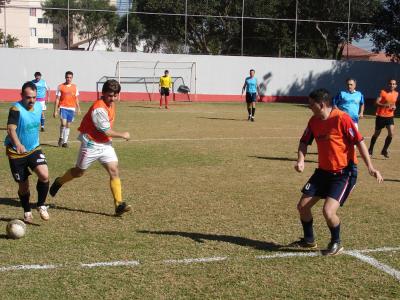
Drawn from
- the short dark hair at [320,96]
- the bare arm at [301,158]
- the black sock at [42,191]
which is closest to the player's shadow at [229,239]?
the bare arm at [301,158]

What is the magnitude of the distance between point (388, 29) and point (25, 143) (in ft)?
124

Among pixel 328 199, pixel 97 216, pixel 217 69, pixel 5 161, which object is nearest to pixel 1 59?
pixel 217 69

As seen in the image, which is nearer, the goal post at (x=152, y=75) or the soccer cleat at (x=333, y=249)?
the soccer cleat at (x=333, y=249)

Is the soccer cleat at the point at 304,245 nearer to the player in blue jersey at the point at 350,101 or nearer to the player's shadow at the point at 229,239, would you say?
the player's shadow at the point at 229,239

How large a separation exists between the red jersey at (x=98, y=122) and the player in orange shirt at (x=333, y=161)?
2.89 m

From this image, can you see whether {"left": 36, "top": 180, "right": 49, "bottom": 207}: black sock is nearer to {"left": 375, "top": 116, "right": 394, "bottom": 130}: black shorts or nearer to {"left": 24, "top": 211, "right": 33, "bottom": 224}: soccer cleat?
{"left": 24, "top": 211, "right": 33, "bottom": 224}: soccer cleat

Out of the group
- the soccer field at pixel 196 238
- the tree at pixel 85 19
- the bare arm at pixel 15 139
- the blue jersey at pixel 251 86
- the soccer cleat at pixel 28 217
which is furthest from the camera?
the tree at pixel 85 19

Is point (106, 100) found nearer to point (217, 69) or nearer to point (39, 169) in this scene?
point (39, 169)

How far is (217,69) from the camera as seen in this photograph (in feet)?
127

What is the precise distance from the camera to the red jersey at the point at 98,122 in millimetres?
7848

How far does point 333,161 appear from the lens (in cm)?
639

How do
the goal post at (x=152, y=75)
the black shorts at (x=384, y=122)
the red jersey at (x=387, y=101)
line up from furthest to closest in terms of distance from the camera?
the goal post at (x=152, y=75) → the black shorts at (x=384, y=122) → the red jersey at (x=387, y=101)

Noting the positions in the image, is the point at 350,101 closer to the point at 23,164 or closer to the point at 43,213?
the point at 43,213

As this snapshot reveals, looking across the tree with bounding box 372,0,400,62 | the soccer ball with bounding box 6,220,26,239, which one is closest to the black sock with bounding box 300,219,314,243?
the soccer ball with bounding box 6,220,26,239
